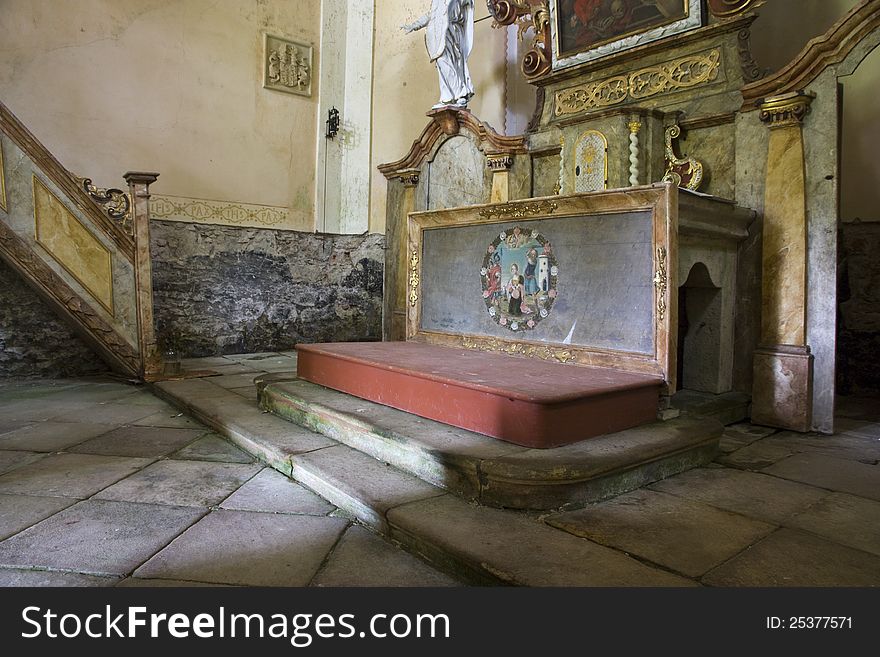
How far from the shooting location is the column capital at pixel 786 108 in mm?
3426

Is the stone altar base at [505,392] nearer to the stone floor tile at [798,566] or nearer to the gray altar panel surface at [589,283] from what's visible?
the gray altar panel surface at [589,283]

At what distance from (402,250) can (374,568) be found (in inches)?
198

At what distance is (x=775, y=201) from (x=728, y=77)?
112 centimetres

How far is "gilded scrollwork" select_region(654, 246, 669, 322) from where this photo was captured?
2.71 m

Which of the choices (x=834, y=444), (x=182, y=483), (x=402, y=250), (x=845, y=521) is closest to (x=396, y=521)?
(x=182, y=483)

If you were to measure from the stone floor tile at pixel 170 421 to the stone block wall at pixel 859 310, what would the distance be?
4.90 metres

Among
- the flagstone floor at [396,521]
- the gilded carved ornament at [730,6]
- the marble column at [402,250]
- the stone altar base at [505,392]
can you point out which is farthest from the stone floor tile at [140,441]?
the gilded carved ornament at [730,6]

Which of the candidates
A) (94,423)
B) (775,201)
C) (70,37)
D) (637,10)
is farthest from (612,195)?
(70,37)

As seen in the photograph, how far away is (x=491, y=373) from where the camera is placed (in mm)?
2748

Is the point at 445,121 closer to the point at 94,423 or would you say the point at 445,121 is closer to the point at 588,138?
the point at 588,138

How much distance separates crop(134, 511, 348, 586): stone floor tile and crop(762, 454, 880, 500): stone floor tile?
1.93 metres

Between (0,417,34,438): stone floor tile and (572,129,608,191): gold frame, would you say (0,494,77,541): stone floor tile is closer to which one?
(0,417,34,438): stone floor tile

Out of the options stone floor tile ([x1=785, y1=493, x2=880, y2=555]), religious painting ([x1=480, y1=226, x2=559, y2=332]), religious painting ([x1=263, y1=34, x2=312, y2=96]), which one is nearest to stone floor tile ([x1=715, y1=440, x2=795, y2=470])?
stone floor tile ([x1=785, y1=493, x2=880, y2=555])

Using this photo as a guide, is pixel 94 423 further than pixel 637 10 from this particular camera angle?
No
